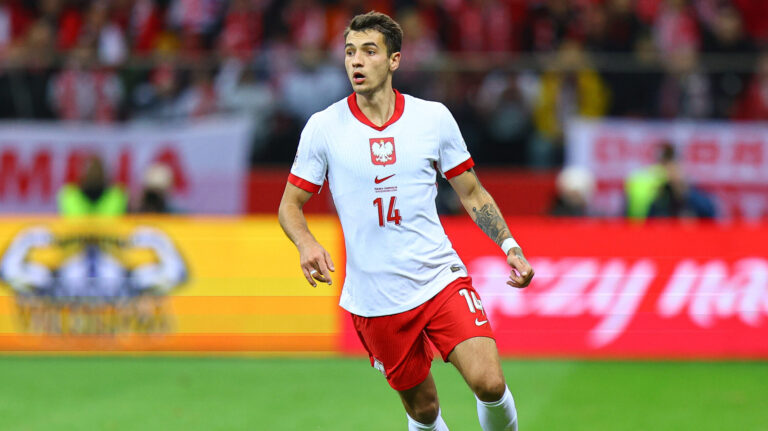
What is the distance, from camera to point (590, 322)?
1078 centimetres

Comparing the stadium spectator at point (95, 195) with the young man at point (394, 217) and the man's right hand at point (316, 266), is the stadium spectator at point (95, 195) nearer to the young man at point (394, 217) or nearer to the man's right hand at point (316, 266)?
the young man at point (394, 217)

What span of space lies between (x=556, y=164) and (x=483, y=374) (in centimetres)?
835

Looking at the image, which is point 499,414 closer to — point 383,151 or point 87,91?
point 383,151

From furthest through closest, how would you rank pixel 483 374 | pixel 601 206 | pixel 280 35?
pixel 280 35 < pixel 601 206 < pixel 483 374

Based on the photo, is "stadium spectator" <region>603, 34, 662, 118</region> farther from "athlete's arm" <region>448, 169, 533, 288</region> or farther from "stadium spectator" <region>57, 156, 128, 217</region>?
"athlete's arm" <region>448, 169, 533, 288</region>

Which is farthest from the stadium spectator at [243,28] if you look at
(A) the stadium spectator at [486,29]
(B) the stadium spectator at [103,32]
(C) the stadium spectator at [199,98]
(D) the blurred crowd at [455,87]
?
(A) the stadium spectator at [486,29]

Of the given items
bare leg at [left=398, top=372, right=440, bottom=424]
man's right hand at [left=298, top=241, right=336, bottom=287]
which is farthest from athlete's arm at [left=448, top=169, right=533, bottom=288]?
man's right hand at [left=298, top=241, right=336, bottom=287]

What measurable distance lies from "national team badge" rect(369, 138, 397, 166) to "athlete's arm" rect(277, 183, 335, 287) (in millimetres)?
401

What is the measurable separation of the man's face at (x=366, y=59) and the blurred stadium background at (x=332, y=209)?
10.3 feet

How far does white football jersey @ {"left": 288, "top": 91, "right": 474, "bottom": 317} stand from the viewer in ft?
18.2

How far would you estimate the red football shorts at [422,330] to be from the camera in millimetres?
5527

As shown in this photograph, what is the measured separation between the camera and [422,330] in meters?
5.62

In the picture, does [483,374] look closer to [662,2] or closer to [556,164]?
[556,164]

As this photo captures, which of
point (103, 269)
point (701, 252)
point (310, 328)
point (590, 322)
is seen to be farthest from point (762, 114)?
point (103, 269)
